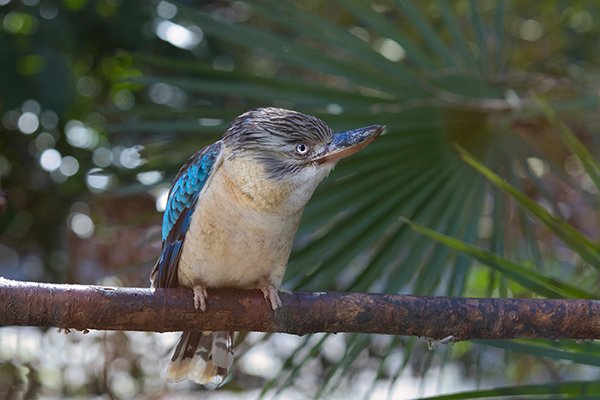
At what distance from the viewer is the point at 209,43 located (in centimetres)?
433

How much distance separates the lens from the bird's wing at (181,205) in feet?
9.16

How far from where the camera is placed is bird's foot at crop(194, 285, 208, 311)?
2.49m

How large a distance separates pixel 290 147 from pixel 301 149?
0.10 feet

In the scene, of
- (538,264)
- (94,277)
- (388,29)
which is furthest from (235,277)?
(94,277)

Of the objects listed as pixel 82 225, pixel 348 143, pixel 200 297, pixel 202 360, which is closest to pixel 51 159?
pixel 82 225

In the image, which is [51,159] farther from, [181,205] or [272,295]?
[272,295]

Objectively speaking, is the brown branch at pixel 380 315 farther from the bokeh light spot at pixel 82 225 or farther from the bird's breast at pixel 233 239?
the bokeh light spot at pixel 82 225

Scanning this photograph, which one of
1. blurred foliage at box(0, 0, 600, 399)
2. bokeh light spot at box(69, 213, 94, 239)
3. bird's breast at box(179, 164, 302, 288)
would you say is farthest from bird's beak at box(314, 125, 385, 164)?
bokeh light spot at box(69, 213, 94, 239)

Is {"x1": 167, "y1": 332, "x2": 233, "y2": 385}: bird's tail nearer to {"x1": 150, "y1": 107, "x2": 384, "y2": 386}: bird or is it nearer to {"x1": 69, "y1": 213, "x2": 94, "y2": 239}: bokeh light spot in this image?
{"x1": 150, "y1": 107, "x2": 384, "y2": 386}: bird

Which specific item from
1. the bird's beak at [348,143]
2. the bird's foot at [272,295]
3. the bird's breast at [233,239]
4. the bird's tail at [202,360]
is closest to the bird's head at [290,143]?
the bird's beak at [348,143]

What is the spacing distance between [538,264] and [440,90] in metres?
0.81

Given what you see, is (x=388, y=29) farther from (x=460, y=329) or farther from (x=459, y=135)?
(x=460, y=329)

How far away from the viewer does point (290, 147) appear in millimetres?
2658

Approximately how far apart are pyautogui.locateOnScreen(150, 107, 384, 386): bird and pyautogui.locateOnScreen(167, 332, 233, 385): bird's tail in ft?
0.87
